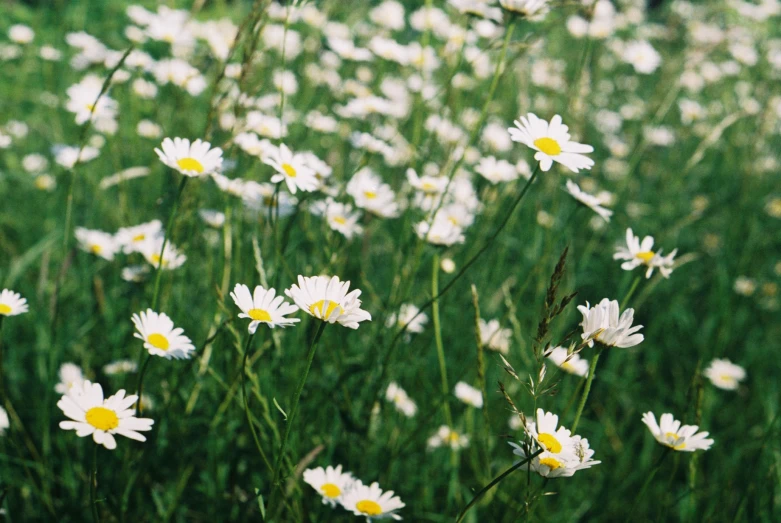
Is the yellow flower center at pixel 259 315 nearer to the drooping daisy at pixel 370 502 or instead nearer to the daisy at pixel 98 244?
the drooping daisy at pixel 370 502

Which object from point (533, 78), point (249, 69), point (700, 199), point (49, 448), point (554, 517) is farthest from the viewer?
point (533, 78)

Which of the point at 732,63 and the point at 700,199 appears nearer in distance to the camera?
the point at 700,199

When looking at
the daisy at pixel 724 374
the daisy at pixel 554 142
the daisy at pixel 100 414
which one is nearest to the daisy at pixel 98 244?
the daisy at pixel 100 414

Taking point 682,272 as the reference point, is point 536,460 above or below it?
above

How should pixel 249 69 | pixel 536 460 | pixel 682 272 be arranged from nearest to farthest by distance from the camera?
pixel 536 460 → pixel 249 69 → pixel 682 272

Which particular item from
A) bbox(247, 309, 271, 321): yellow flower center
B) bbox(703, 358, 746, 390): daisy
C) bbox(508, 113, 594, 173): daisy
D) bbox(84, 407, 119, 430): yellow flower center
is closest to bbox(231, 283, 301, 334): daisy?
bbox(247, 309, 271, 321): yellow flower center

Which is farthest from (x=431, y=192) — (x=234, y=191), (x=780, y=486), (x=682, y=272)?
(x=682, y=272)

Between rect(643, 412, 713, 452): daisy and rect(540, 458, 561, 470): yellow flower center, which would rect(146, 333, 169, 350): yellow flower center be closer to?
rect(540, 458, 561, 470): yellow flower center

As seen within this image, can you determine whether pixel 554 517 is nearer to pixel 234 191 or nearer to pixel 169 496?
pixel 169 496
